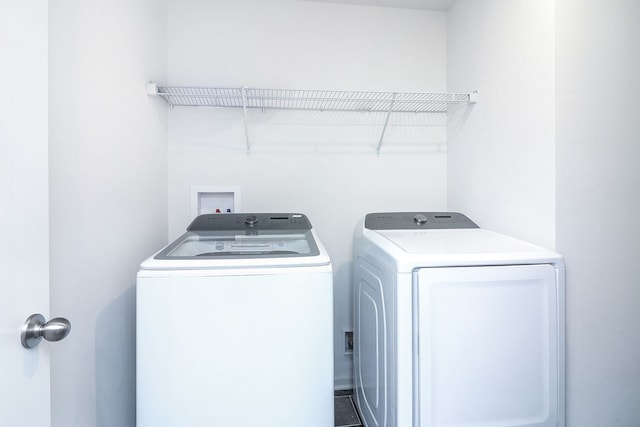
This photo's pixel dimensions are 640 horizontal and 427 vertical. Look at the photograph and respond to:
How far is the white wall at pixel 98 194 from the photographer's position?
1017 mm

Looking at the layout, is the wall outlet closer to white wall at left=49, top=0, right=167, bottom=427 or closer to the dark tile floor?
the dark tile floor

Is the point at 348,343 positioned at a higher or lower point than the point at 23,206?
lower

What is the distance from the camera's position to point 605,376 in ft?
4.50

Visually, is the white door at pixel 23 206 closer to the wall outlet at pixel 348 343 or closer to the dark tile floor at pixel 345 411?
the dark tile floor at pixel 345 411

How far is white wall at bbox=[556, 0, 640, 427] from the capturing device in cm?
134

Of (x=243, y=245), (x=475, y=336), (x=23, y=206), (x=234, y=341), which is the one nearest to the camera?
(x=23, y=206)

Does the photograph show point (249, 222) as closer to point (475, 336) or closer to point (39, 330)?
point (39, 330)

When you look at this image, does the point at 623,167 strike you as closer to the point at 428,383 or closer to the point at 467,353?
the point at 467,353

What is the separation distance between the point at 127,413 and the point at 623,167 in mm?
2596

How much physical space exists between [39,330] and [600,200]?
2045 mm

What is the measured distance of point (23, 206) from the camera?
0.70m

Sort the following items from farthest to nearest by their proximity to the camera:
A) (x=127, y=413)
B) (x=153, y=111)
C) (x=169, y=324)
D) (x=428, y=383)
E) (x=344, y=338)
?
(x=344, y=338) → (x=153, y=111) → (x=127, y=413) → (x=428, y=383) → (x=169, y=324)

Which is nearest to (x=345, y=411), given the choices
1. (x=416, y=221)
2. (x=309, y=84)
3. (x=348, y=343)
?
(x=348, y=343)

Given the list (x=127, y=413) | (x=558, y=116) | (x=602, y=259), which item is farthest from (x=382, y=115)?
(x=127, y=413)
